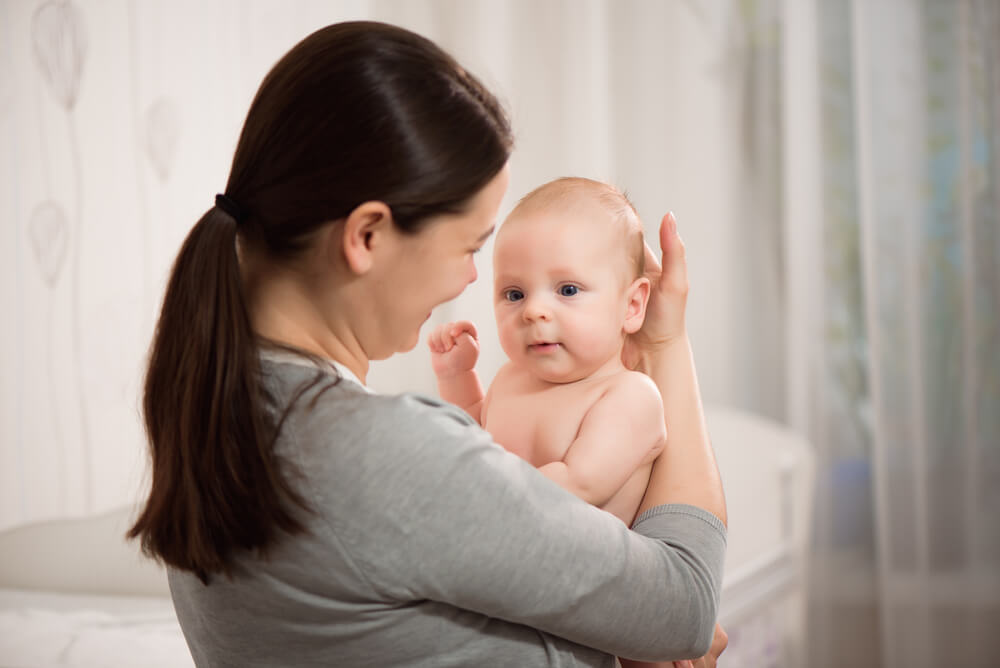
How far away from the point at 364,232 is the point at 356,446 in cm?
19

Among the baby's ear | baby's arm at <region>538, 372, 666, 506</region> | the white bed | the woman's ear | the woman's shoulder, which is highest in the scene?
the woman's ear

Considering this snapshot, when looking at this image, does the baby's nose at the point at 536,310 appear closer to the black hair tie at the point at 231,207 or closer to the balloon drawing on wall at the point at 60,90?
the black hair tie at the point at 231,207

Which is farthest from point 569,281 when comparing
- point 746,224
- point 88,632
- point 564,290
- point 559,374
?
point 746,224

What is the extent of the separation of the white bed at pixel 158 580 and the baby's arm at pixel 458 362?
0.56m

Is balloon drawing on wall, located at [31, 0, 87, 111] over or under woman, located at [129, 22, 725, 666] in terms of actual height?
over

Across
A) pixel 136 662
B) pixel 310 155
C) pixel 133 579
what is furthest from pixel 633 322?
pixel 133 579

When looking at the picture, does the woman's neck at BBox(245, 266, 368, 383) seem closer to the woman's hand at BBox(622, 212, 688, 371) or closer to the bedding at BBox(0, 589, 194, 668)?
the woman's hand at BBox(622, 212, 688, 371)

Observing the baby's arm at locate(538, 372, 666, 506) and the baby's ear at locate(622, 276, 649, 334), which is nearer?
the baby's arm at locate(538, 372, 666, 506)

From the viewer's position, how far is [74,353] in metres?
1.98

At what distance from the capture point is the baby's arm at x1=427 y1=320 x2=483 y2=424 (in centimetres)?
126

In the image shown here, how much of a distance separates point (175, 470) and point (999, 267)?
89.8 inches

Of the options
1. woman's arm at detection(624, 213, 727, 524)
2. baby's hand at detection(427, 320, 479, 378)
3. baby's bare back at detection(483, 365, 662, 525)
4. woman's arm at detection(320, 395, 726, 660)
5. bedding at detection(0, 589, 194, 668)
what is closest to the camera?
woman's arm at detection(320, 395, 726, 660)

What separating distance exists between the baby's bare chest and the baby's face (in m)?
0.03

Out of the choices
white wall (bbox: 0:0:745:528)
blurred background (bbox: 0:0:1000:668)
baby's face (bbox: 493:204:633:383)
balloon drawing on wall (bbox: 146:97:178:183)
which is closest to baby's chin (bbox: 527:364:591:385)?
baby's face (bbox: 493:204:633:383)
